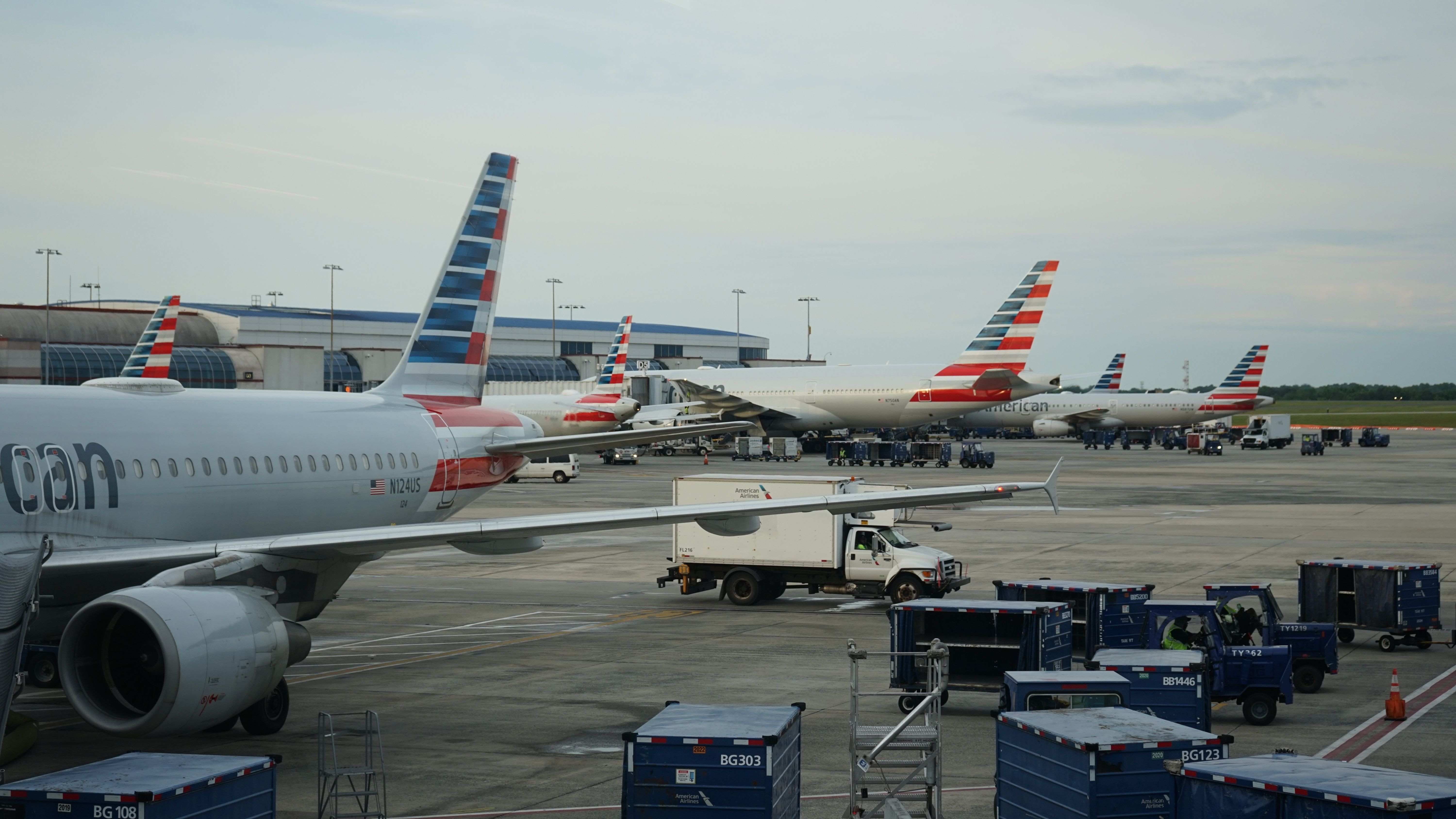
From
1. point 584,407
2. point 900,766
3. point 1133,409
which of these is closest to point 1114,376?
point 1133,409

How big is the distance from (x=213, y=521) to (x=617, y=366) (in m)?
71.7

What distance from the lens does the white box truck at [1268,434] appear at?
382 ft

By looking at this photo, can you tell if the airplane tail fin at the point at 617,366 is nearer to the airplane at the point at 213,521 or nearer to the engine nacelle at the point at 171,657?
the airplane at the point at 213,521

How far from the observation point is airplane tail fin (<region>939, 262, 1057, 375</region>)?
82875 millimetres

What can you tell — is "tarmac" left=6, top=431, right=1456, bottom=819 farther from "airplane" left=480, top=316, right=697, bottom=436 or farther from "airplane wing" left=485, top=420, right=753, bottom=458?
"airplane" left=480, top=316, right=697, bottom=436

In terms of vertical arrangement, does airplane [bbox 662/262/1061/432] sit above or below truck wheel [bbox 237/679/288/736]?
above

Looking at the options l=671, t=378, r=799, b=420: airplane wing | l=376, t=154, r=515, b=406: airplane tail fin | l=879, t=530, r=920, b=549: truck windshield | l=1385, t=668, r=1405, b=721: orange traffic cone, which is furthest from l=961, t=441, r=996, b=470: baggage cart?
l=1385, t=668, r=1405, b=721: orange traffic cone

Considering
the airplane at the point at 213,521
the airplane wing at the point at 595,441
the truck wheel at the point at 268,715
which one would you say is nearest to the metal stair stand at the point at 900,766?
the airplane at the point at 213,521

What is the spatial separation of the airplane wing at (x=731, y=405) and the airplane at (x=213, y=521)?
70863 millimetres

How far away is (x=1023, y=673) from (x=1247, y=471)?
234ft

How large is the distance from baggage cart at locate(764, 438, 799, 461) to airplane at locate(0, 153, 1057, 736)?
64671 mm

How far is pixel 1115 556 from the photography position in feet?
126

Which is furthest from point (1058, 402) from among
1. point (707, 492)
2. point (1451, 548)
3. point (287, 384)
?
point (707, 492)

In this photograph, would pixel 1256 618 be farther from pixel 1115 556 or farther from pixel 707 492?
pixel 1115 556
